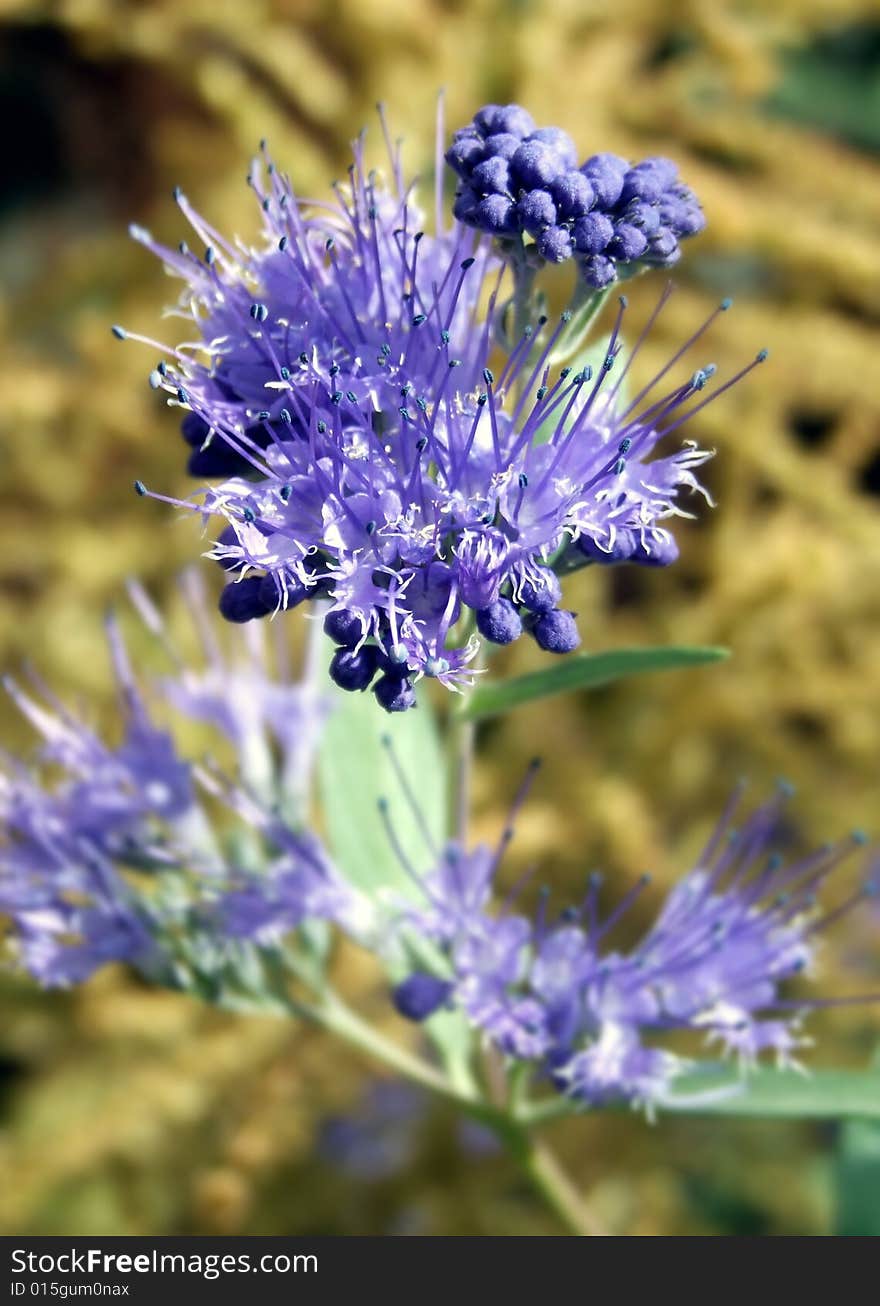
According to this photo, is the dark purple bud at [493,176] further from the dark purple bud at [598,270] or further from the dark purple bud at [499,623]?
the dark purple bud at [499,623]

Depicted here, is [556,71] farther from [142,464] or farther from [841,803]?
[841,803]

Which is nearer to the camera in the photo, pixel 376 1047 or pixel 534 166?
pixel 534 166

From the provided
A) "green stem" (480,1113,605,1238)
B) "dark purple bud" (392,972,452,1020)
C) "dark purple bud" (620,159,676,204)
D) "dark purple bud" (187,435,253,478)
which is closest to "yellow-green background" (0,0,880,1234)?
"green stem" (480,1113,605,1238)

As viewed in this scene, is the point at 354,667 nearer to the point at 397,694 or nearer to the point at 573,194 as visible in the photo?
the point at 397,694

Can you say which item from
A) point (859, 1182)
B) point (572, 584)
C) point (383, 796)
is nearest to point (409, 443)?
point (383, 796)

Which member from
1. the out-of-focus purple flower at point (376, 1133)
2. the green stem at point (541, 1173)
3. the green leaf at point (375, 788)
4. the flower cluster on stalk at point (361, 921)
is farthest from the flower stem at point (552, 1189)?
the out-of-focus purple flower at point (376, 1133)

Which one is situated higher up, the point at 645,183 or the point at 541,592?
the point at 645,183

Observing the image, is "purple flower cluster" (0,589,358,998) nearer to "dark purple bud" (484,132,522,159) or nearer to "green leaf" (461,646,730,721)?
"green leaf" (461,646,730,721)
